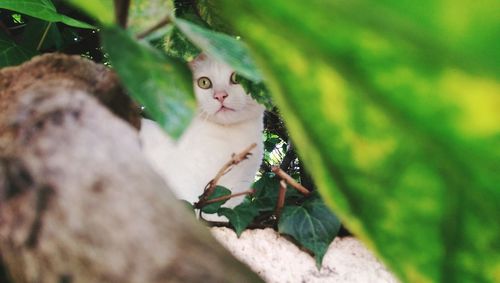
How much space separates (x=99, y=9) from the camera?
273 millimetres

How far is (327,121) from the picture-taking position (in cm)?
21

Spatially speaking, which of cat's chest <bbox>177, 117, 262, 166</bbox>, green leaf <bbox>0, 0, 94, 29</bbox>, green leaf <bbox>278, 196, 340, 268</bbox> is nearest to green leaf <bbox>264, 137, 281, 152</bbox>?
cat's chest <bbox>177, 117, 262, 166</bbox>

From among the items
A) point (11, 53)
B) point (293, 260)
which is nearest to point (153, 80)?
point (293, 260)

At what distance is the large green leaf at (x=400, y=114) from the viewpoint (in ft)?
0.51

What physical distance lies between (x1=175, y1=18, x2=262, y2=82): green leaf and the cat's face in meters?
0.88

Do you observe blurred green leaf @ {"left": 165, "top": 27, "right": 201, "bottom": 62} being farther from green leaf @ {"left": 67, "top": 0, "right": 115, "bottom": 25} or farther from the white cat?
green leaf @ {"left": 67, "top": 0, "right": 115, "bottom": 25}

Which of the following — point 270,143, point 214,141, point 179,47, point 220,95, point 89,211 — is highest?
point 89,211

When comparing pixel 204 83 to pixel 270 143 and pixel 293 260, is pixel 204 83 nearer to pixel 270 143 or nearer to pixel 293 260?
pixel 293 260

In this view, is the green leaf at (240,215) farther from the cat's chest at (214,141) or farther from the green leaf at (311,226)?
the cat's chest at (214,141)

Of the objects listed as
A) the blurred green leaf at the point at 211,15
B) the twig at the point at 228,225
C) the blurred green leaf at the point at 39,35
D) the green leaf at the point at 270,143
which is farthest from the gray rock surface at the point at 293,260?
the green leaf at the point at 270,143

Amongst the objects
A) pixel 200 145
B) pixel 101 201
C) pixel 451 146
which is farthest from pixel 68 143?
pixel 200 145

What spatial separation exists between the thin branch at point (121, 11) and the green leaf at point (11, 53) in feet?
2.79

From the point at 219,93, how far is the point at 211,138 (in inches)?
4.1

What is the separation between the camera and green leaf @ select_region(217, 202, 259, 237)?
0.89 meters
